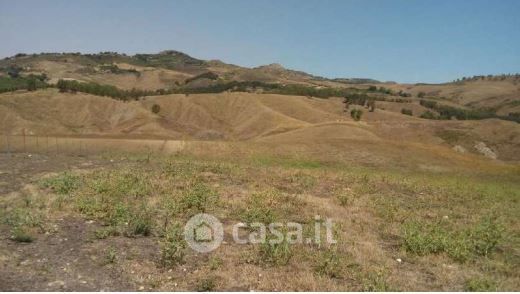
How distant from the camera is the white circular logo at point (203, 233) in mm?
12031

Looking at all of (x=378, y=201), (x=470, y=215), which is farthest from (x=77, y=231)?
(x=470, y=215)

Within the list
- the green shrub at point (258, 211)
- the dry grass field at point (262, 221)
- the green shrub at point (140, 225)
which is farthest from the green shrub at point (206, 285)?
the green shrub at point (258, 211)

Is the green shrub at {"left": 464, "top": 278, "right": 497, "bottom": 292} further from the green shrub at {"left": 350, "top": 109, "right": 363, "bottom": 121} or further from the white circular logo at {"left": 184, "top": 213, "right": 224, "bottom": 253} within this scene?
the green shrub at {"left": 350, "top": 109, "right": 363, "bottom": 121}

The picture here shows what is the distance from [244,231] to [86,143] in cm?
3585

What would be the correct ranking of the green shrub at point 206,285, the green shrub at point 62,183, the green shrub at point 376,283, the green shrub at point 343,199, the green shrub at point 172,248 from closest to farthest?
the green shrub at point 376,283 < the green shrub at point 206,285 < the green shrub at point 172,248 < the green shrub at point 62,183 < the green shrub at point 343,199

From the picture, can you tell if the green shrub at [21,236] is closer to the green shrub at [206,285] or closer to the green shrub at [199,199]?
the green shrub at [206,285]

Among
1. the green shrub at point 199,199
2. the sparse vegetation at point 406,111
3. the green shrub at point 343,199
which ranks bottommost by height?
the sparse vegetation at point 406,111

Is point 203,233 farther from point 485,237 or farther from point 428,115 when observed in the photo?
point 428,115

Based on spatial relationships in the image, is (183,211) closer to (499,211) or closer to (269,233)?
(269,233)

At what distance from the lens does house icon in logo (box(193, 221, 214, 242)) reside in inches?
492

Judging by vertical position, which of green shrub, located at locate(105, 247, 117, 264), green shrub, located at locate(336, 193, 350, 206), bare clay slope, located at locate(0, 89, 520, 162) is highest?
green shrub, located at locate(105, 247, 117, 264)

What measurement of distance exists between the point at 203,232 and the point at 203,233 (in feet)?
0.34

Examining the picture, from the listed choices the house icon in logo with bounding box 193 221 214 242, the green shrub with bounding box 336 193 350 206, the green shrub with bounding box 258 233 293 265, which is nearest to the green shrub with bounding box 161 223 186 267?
the house icon in logo with bounding box 193 221 214 242

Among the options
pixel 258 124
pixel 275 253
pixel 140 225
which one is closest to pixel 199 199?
pixel 140 225
